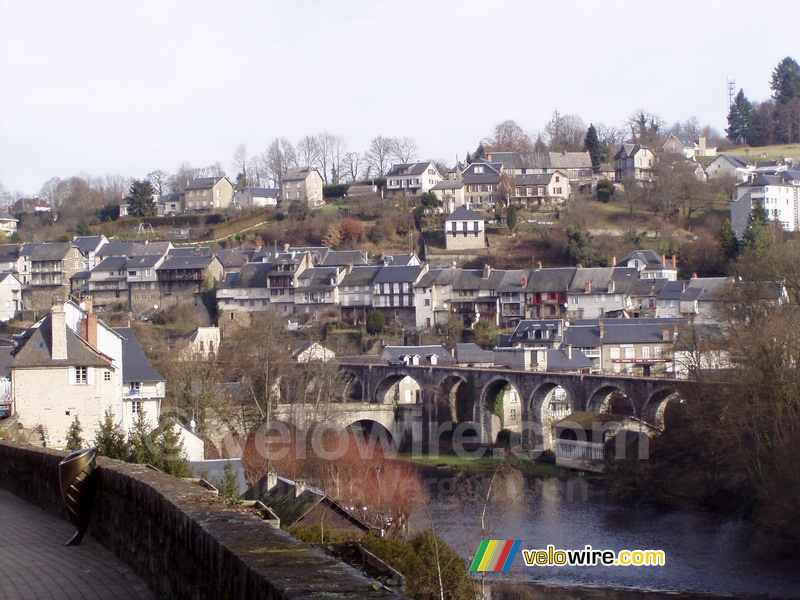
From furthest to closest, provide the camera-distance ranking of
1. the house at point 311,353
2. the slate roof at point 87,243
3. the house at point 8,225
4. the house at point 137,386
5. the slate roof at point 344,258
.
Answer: the house at point 8,225 → the slate roof at point 87,243 → the slate roof at point 344,258 → the house at point 311,353 → the house at point 137,386

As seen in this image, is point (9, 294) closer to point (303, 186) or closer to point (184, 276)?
point (184, 276)

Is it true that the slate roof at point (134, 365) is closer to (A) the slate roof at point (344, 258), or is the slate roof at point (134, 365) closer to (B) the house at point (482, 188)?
(A) the slate roof at point (344, 258)

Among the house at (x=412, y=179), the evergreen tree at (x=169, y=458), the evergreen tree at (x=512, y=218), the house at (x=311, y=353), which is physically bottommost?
the house at (x=311, y=353)

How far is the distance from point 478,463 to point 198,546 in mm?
32105

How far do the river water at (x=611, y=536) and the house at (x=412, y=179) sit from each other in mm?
44132

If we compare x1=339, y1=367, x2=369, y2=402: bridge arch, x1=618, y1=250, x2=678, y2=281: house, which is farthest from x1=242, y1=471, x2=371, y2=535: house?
x1=618, y1=250, x2=678, y2=281: house

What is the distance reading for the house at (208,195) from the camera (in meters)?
77.8

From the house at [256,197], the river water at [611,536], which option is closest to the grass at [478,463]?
the river water at [611,536]

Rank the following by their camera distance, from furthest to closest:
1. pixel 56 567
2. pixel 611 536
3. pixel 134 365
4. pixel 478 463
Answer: pixel 478 463 < pixel 134 365 < pixel 611 536 < pixel 56 567

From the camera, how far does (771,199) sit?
208 feet

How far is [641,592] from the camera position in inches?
781

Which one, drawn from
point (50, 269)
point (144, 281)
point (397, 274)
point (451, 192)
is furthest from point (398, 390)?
point (50, 269)

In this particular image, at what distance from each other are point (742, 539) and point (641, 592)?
4436 mm

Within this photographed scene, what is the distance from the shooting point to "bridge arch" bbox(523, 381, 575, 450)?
39.7 metres
